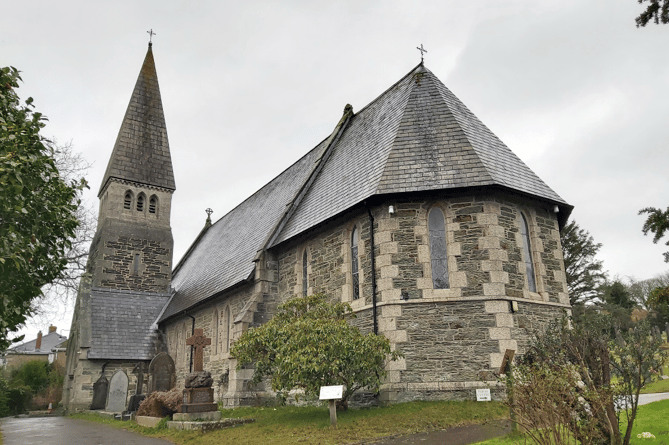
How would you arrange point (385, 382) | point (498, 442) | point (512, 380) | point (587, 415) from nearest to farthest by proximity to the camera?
point (587, 415) < point (512, 380) < point (498, 442) < point (385, 382)

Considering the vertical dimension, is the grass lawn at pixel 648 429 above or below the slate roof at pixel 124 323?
below

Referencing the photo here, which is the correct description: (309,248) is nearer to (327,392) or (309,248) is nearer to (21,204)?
(327,392)

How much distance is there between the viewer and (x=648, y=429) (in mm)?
8703

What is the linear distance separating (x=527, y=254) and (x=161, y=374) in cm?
1530

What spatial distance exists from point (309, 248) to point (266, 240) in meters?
2.10

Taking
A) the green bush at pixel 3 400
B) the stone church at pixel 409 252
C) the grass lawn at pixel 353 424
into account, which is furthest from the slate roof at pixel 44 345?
the grass lawn at pixel 353 424

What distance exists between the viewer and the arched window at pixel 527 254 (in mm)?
14055

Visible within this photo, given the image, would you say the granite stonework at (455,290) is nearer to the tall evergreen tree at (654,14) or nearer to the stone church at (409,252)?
the stone church at (409,252)

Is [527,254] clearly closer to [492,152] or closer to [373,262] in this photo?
[492,152]

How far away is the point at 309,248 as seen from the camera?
56.5ft

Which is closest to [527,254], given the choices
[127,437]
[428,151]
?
[428,151]

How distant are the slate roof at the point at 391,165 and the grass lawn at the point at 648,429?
6.07 meters

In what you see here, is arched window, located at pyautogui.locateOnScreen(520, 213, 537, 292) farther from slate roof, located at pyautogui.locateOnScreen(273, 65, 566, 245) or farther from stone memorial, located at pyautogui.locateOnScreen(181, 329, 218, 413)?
stone memorial, located at pyautogui.locateOnScreen(181, 329, 218, 413)

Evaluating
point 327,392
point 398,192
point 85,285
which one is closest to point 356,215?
point 398,192
